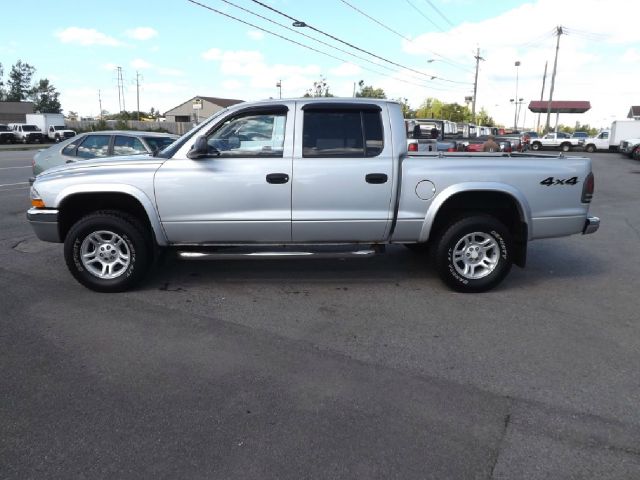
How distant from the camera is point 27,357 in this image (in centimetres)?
381

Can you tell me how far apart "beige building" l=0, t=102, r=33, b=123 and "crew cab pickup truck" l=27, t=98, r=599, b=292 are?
81855 mm

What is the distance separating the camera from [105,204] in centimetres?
530

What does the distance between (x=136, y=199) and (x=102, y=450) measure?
2.88 meters

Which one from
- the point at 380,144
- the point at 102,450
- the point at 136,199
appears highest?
the point at 380,144

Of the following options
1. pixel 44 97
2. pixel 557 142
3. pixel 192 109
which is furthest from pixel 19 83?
pixel 557 142

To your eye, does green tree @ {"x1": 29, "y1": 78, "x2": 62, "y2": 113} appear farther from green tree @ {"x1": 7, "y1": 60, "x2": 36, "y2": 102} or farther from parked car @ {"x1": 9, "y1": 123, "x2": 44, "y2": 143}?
parked car @ {"x1": 9, "y1": 123, "x2": 44, "y2": 143}

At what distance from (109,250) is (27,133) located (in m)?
46.9

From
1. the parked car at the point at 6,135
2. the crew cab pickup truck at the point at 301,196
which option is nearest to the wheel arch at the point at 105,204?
the crew cab pickup truck at the point at 301,196

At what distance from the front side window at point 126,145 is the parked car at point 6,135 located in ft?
137

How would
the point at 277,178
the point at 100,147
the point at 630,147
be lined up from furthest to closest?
the point at 630,147 < the point at 100,147 < the point at 277,178

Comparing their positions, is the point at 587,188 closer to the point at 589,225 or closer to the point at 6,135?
the point at 589,225

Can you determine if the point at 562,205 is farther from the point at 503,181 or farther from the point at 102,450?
the point at 102,450

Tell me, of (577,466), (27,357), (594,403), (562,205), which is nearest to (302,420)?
(577,466)

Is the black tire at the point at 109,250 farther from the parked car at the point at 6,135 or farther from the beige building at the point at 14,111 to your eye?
the beige building at the point at 14,111
